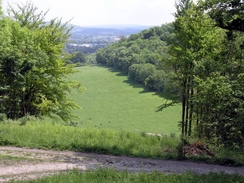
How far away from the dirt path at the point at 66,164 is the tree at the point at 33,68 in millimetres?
10123

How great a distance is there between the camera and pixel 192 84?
61.1 feet

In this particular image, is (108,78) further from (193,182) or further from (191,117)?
(193,182)

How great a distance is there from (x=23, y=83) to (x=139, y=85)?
66.5 m

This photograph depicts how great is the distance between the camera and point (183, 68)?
19.3 m

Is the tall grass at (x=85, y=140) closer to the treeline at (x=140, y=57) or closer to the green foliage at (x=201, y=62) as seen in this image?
the green foliage at (x=201, y=62)

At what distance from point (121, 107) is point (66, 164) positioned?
5950cm

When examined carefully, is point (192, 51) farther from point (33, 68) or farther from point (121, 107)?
point (121, 107)

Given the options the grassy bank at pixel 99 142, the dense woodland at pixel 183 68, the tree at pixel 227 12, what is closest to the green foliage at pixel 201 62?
the dense woodland at pixel 183 68

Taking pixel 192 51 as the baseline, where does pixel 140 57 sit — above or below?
below

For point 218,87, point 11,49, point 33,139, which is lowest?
point 33,139

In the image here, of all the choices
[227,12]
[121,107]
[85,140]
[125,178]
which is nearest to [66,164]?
[125,178]

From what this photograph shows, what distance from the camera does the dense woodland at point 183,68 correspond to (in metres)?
13.4

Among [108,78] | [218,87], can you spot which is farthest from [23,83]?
[108,78]

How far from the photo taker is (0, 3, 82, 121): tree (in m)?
20.4
